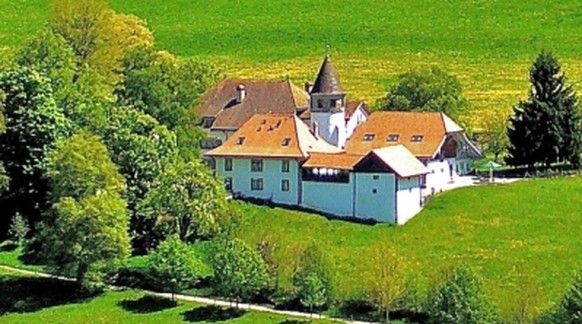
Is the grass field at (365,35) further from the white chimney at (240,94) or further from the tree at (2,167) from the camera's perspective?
the tree at (2,167)

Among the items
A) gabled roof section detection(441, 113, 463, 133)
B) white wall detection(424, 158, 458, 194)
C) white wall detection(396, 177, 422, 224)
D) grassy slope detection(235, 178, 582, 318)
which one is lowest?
grassy slope detection(235, 178, 582, 318)

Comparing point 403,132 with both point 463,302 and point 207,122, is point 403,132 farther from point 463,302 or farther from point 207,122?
point 463,302

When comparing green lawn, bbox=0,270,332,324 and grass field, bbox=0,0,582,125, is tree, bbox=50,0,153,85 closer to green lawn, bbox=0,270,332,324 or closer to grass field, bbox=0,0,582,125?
green lawn, bbox=0,270,332,324

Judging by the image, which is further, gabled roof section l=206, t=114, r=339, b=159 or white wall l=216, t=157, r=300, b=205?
gabled roof section l=206, t=114, r=339, b=159

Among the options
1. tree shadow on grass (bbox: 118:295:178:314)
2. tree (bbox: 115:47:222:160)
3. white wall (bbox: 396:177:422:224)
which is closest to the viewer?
tree shadow on grass (bbox: 118:295:178:314)

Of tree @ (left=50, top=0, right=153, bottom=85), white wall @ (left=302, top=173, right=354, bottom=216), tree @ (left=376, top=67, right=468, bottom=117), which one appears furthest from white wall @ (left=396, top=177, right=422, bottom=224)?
tree @ (left=50, top=0, right=153, bottom=85)

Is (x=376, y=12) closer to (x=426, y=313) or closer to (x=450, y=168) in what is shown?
(x=450, y=168)

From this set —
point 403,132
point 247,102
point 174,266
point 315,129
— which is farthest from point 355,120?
point 174,266
